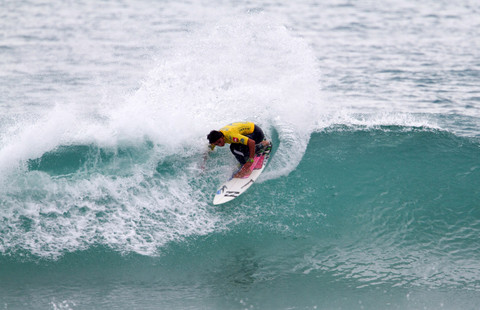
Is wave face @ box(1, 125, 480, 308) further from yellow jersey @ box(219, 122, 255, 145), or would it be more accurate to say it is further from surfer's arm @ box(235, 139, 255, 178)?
yellow jersey @ box(219, 122, 255, 145)

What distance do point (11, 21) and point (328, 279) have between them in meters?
24.7

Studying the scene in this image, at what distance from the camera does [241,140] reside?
9812mm

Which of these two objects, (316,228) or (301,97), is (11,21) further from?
(316,228)

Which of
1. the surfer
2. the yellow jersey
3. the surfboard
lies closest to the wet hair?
the surfer

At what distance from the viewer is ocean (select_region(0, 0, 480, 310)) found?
840 cm

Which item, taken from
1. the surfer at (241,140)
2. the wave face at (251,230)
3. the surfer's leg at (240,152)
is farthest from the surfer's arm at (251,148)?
the wave face at (251,230)

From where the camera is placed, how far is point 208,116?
12.1 metres

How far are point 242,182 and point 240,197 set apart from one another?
319 millimetres

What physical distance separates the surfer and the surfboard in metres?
0.13

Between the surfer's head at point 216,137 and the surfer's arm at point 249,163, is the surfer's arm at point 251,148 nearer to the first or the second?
the surfer's arm at point 249,163

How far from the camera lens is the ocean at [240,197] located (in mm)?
8398

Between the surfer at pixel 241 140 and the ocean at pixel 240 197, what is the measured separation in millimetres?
419

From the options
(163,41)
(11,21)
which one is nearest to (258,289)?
(163,41)

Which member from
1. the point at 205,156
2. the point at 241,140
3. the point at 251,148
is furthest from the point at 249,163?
the point at 205,156
